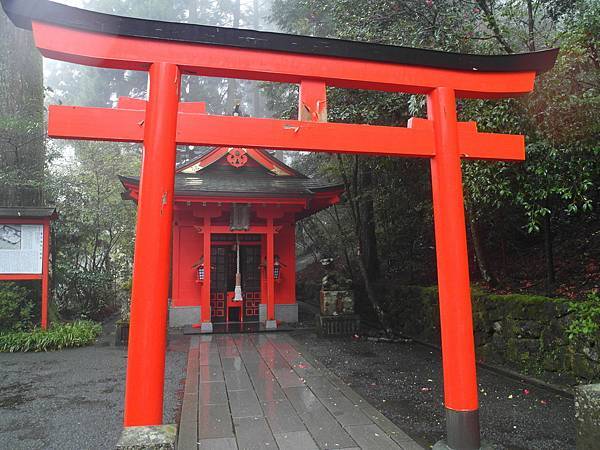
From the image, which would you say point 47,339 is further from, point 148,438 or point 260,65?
point 260,65

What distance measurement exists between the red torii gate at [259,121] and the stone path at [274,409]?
3.27 feet

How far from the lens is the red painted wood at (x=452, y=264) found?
11.5ft

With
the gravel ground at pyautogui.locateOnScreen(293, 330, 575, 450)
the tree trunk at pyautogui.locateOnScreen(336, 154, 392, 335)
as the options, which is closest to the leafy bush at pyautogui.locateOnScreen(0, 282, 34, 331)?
the gravel ground at pyautogui.locateOnScreen(293, 330, 575, 450)

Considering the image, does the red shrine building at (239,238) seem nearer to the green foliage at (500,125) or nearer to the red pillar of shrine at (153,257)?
the green foliage at (500,125)

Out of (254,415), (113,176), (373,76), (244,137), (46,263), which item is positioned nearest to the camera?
(244,137)

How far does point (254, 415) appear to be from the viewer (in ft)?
14.9

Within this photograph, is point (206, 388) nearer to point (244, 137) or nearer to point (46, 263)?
point (244, 137)

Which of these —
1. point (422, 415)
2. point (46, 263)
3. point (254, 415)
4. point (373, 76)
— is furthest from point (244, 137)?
point (46, 263)

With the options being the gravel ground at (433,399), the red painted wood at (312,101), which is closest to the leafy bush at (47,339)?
the gravel ground at (433,399)

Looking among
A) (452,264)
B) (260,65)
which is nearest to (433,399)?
(452,264)

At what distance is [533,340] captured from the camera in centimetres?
572

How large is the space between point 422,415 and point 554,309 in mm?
2457

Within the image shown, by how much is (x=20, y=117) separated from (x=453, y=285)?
967cm

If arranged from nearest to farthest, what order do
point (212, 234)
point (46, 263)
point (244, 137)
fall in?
point (244, 137) → point (46, 263) → point (212, 234)
